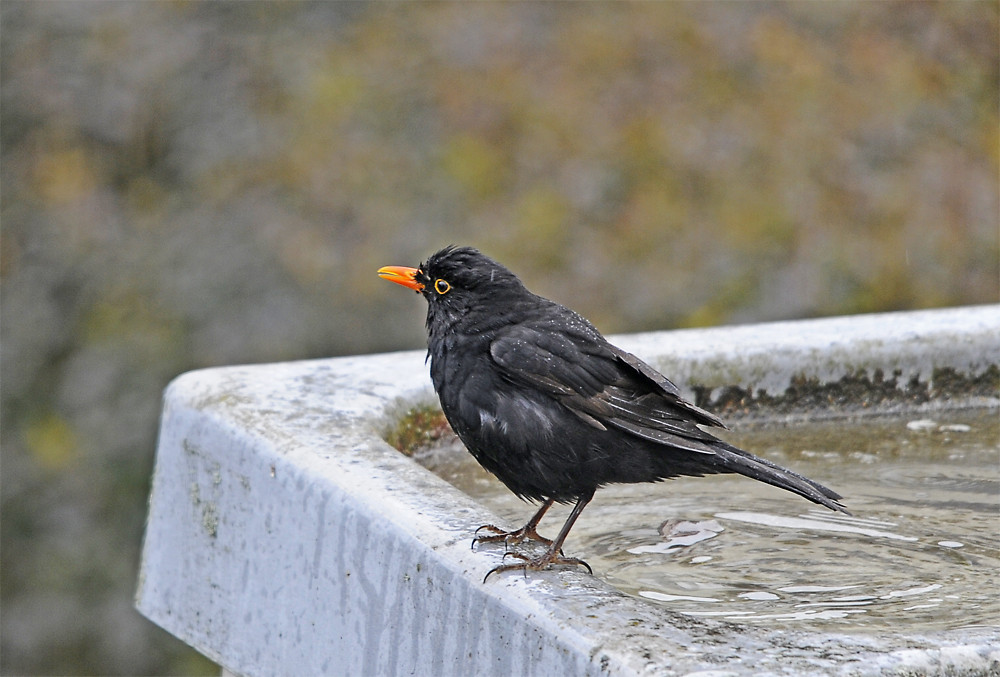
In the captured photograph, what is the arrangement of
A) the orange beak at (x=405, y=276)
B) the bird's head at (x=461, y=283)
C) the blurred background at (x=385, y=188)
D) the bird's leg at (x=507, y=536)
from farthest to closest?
the blurred background at (x=385, y=188) → the orange beak at (x=405, y=276) → the bird's head at (x=461, y=283) → the bird's leg at (x=507, y=536)

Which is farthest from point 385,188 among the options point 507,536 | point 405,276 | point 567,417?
point 507,536

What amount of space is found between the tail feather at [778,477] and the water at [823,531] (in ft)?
0.68

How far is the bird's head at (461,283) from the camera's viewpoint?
3234mm

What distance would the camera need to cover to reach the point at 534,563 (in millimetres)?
2502

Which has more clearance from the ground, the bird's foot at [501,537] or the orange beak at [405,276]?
the orange beak at [405,276]

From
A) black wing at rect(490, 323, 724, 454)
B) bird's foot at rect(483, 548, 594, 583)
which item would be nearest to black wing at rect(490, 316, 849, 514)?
black wing at rect(490, 323, 724, 454)

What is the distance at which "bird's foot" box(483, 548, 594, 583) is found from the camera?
2453 millimetres

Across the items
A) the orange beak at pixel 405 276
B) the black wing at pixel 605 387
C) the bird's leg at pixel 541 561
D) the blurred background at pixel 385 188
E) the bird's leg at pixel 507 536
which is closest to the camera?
the bird's leg at pixel 541 561

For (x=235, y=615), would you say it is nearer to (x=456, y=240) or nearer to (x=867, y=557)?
(x=867, y=557)

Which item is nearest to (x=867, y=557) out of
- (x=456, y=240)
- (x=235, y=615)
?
(x=235, y=615)

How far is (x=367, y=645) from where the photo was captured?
273 cm

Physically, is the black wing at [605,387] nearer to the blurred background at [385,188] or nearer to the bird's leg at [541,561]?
the bird's leg at [541,561]

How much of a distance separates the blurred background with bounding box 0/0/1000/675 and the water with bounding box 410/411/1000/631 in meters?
4.39

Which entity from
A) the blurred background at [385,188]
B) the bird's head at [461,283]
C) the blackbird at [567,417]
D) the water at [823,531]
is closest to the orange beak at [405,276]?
the bird's head at [461,283]
